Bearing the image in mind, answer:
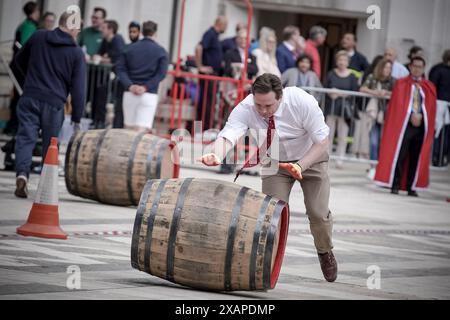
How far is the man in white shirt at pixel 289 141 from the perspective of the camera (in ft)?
30.1

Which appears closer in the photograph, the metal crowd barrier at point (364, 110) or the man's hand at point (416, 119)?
the man's hand at point (416, 119)

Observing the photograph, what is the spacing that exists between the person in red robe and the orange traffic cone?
8.85m

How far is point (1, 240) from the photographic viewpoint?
10.6m

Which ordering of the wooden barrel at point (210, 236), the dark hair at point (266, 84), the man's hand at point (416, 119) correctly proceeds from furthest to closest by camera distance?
the man's hand at point (416, 119), the dark hair at point (266, 84), the wooden barrel at point (210, 236)

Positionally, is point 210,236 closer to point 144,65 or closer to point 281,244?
point 281,244

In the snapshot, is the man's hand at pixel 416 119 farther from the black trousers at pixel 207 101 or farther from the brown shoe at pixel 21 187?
the brown shoe at pixel 21 187

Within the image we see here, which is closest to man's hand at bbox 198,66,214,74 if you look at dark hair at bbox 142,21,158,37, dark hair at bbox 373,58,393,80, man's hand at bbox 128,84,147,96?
dark hair at bbox 373,58,393,80

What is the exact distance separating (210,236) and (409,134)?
429 inches

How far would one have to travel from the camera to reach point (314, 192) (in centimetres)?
1005

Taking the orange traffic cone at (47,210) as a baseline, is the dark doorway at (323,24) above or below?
above

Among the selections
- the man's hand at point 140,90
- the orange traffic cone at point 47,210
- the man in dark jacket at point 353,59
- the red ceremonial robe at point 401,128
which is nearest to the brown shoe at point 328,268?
the orange traffic cone at point 47,210

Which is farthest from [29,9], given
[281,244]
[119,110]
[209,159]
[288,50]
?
[209,159]
